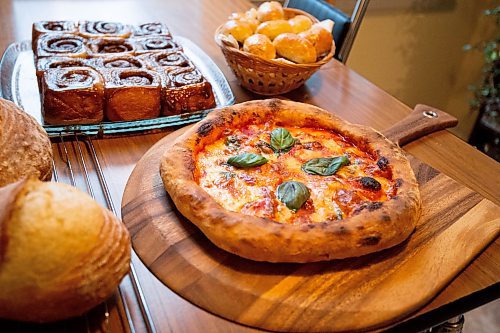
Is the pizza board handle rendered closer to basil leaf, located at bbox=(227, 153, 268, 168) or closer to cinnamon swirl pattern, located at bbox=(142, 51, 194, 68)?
basil leaf, located at bbox=(227, 153, 268, 168)

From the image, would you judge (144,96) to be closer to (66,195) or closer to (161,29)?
(161,29)

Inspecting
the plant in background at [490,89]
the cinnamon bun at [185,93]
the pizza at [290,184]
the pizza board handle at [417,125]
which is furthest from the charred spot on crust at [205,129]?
the plant in background at [490,89]

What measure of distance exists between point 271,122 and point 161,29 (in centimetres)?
76

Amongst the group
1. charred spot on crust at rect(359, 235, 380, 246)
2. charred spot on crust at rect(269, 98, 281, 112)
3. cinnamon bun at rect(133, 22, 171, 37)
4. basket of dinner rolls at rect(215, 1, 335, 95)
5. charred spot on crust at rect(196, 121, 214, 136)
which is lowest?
charred spot on crust at rect(359, 235, 380, 246)

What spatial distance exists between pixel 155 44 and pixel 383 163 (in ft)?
3.27

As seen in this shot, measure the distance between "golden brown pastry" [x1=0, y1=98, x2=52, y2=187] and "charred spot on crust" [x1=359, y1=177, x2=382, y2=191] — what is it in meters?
0.77

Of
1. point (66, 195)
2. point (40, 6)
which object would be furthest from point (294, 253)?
point (40, 6)

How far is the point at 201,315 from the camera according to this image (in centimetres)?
95

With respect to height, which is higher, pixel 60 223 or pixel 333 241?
pixel 60 223

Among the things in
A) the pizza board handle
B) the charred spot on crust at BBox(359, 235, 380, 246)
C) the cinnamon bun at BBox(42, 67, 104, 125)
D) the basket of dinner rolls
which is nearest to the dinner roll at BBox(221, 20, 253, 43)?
the basket of dinner rolls

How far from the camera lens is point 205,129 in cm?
136

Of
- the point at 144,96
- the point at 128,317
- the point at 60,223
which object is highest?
the point at 60,223

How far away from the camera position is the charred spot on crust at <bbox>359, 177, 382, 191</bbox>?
124 cm

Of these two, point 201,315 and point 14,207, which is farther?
point 201,315
